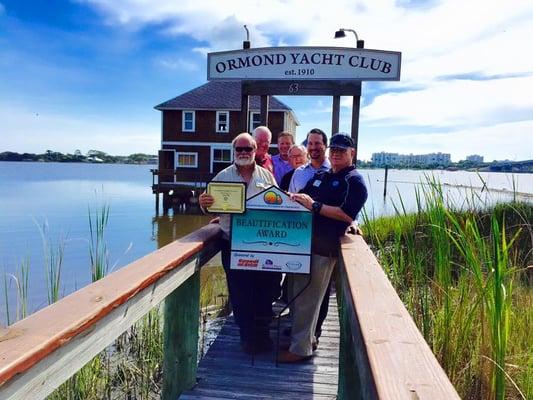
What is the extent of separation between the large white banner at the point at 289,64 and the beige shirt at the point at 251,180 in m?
2.49

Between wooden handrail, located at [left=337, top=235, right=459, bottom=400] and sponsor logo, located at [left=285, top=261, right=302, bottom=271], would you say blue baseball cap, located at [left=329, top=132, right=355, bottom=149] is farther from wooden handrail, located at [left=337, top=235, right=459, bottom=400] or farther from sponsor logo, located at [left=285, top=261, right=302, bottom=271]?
wooden handrail, located at [left=337, top=235, right=459, bottom=400]

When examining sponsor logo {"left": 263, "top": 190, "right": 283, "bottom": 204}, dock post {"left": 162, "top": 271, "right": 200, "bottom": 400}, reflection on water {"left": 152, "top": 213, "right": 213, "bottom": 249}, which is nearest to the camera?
dock post {"left": 162, "top": 271, "right": 200, "bottom": 400}

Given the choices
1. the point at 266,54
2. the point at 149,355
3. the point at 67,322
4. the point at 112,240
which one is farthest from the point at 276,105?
the point at 67,322

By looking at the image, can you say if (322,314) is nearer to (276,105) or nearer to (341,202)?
(341,202)

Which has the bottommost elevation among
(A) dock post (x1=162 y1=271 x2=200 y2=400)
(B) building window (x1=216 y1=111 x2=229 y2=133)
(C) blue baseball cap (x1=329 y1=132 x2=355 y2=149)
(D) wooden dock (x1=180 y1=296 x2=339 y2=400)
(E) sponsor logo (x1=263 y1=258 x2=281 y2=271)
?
(D) wooden dock (x1=180 y1=296 x2=339 y2=400)

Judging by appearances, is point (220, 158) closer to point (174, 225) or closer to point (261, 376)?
point (174, 225)

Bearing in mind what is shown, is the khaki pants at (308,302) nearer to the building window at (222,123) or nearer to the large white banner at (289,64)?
the large white banner at (289,64)

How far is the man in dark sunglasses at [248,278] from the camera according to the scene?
9.52 feet

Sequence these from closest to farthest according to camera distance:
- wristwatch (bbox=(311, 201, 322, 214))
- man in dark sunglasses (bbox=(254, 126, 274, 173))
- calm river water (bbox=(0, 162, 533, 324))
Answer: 1. wristwatch (bbox=(311, 201, 322, 214))
2. man in dark sunglasses (bbox=(254, 126, 274, 173))
3. calm river water (bbox=(0, 162, 533, 324))

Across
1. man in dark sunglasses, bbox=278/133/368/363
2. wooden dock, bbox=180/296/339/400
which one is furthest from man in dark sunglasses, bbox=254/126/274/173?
wooden dock, bbox=180/296/339/400

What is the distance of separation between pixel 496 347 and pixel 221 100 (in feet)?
84.2

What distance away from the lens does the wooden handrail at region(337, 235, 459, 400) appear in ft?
3.01

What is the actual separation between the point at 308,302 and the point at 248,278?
45cm

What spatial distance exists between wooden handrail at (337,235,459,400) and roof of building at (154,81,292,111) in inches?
917
